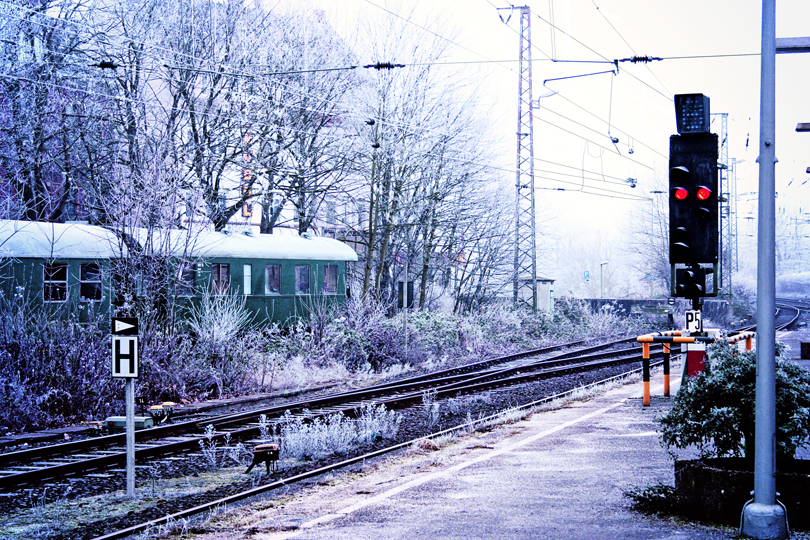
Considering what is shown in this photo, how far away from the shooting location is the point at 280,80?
2617 centimetres

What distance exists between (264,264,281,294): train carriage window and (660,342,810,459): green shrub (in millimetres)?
16471

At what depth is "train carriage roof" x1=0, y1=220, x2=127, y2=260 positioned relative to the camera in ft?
55.9

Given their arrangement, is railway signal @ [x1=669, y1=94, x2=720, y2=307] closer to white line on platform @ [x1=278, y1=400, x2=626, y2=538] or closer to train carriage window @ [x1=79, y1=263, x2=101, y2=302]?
white line on platform @ [x1=278, y1=400, x2=626, y2=538]

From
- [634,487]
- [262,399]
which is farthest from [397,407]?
[634,487]

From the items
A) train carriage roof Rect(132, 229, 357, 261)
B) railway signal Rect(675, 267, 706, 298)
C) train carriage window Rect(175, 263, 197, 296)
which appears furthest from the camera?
train carriage window Rect(175, 263, 197, 296)

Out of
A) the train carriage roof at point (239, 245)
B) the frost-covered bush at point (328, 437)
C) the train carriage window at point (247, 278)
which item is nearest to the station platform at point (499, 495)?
the frost-covered bush at point (328, 437)

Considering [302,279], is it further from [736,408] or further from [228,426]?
[736,408]

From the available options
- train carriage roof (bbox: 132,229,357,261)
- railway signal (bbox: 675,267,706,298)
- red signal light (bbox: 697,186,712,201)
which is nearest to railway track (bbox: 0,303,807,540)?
railway signal (bbox: 675,267,706,298)

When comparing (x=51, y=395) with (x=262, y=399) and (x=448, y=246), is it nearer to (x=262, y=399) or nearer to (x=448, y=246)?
(x=262, y=399)

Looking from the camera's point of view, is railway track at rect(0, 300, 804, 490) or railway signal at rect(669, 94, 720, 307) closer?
railway signal at rect(669, 94, 720, 307)

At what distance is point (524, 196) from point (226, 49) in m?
11.6

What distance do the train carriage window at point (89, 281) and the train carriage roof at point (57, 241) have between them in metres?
0.23

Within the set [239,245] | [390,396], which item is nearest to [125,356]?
[390,396]

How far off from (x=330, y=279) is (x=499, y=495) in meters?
17.8
